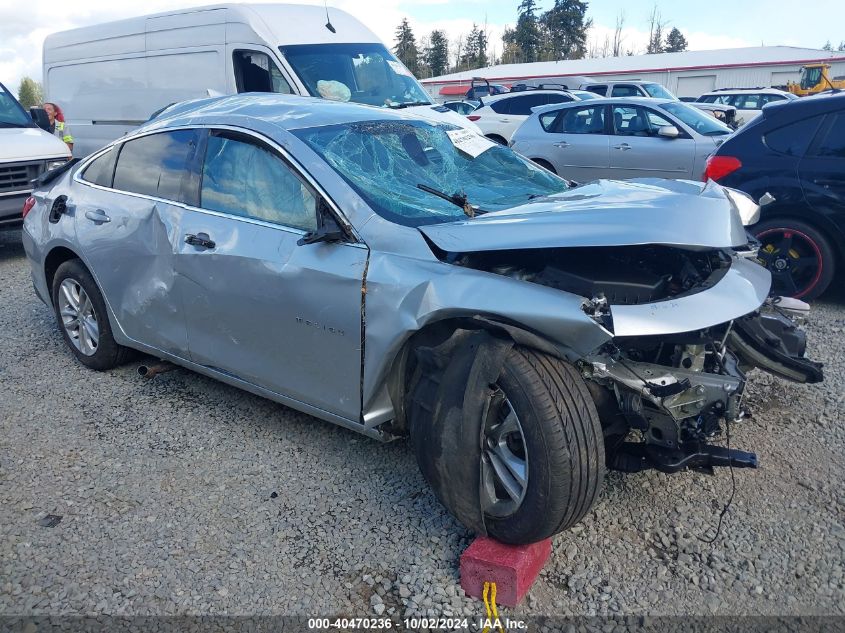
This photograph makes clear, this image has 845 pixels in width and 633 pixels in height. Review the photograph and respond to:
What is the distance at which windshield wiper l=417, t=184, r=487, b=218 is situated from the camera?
11.2ft

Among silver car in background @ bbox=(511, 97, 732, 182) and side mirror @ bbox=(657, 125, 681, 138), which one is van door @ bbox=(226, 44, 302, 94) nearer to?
silver car in background @ bbox=(511, 97, 732, 182)

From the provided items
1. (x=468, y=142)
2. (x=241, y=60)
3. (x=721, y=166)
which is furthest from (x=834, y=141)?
(x=241, y=60)

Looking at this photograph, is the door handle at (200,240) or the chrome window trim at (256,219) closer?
the chrome window trim at (256,219)

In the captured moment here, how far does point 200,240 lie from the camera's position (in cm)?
372

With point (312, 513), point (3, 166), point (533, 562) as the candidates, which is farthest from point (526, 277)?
point (3, 166)

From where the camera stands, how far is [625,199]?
10.3 feet

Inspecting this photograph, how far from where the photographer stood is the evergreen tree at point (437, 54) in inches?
2753

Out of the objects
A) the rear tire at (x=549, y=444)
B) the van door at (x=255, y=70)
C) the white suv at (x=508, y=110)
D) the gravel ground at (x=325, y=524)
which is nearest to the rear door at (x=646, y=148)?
the white suv at (x=508, y=110)

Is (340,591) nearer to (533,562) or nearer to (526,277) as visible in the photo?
(533,562)

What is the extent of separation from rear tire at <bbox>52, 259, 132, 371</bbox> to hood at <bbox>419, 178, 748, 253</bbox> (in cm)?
259

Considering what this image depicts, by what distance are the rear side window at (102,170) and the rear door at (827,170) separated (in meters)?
5.07

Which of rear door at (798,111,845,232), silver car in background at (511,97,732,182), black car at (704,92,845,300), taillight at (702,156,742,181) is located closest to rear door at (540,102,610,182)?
silver car in background at (511,97,732,182)

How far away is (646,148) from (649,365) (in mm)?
7581

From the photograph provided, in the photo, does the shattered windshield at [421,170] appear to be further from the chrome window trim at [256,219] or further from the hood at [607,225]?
the hood at [607,225]
